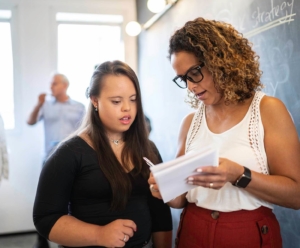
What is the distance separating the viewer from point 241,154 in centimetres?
101

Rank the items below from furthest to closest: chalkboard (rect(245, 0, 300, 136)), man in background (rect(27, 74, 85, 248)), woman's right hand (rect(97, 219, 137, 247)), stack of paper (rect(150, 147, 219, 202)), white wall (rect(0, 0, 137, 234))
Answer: white wall (rect(0, 0, 137, 234)) < man in background (rect(27, 74, 85, 248)) < chalkboard (rect(245, 0, 300, 136)) < woman's right hand (rect(97, 219, 137, 247)) < stack of paper (rect(150, 147, 219, 202))

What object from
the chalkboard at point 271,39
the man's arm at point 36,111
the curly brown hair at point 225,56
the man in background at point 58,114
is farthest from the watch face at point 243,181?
the man's arm at point 36,111

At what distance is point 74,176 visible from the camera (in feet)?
3.58

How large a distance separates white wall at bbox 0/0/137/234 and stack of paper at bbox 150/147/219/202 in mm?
3041

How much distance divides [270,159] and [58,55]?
330cm

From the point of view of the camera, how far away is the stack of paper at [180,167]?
0.81m


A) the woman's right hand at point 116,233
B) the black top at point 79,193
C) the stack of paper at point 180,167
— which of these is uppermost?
the stack of paper at point 180,167

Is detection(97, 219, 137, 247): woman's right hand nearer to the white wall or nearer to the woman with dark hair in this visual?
the woman with dark hair

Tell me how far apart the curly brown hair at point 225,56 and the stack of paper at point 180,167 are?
0.28m

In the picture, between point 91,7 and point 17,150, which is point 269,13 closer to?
point 91,7

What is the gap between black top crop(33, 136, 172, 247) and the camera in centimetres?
107

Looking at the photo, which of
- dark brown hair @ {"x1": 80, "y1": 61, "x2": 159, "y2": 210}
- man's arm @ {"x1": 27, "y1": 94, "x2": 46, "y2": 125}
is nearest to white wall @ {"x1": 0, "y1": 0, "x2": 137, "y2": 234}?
man's arm @ {"x1": 27, "y1": 94, "x2": 46, "y2": 125}

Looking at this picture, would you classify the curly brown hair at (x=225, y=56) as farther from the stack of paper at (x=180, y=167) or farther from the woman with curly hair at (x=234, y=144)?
the stack of paper at (x=180, y=167)

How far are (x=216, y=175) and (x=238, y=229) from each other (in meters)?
0.23
